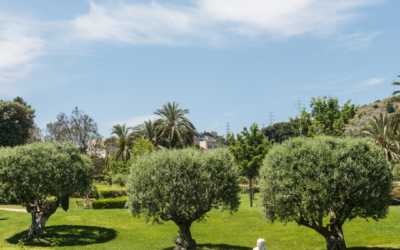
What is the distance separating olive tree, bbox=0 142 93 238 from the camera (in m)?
22.4

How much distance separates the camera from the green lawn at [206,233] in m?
21.9

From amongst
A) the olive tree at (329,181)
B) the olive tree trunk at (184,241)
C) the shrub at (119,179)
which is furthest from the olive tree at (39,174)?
the shrub at (119,179)

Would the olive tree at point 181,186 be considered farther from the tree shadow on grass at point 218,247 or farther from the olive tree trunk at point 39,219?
the olive tree trunk at point 39,219

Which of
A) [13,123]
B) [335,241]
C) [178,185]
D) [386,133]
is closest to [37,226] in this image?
[178,185]

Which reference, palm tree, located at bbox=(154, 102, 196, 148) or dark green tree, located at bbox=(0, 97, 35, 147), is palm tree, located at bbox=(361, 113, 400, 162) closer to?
palm tree, located at bbox=(154, 102, 196, 148)

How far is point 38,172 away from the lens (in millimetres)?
22516

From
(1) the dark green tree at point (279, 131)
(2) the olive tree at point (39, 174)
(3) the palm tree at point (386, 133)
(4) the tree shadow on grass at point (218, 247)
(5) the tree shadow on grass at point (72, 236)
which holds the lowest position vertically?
(4) the tree shadow on grass at point (218, 247)

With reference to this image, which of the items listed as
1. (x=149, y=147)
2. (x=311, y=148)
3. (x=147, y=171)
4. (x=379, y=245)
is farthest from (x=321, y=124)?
(x=149, y=147)

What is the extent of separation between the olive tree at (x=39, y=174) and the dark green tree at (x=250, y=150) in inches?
A: 766

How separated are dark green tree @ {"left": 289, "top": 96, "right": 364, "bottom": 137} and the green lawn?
8752 mm

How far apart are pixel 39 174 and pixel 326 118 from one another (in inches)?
1021

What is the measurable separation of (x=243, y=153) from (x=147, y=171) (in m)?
20.8

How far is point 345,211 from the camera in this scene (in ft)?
57.5

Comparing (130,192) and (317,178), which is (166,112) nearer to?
(130,192)
